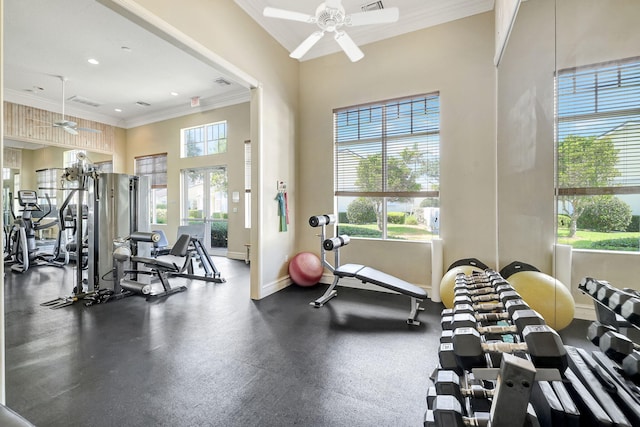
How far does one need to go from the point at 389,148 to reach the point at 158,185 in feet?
22.2

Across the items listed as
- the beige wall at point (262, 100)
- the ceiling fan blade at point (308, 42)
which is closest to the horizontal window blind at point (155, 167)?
the beige wall at point (262, 100)

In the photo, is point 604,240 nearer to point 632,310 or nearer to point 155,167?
point 632,310

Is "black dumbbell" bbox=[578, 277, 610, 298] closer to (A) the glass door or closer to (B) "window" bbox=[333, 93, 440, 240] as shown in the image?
(B) "window" bbox=[333, 93, 440, 240]

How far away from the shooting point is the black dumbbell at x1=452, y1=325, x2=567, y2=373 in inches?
36.9

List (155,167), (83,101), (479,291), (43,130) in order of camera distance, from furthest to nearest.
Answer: (155,167), (83,101), (43,130), (479,291)

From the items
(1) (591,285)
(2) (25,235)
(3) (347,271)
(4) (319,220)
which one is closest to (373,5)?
(4) (319,220)

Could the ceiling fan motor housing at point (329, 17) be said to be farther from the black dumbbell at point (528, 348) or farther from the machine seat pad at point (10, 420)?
the machine seat pad at point (10, 420)

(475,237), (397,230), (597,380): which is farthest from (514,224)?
(597,380)

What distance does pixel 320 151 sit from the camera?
4574mm

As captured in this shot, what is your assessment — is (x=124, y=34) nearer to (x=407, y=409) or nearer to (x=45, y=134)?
(x=45, y=134)

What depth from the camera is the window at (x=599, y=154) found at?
4.75ft

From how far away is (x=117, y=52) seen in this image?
4.66 metres

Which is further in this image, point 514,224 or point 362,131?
point 362,131

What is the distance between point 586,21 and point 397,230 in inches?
114
